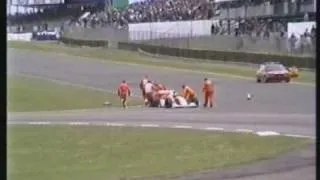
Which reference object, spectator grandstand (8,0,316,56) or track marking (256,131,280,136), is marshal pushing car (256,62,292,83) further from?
track marking (256,131,280,136)

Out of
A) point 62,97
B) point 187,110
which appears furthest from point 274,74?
point 62,97

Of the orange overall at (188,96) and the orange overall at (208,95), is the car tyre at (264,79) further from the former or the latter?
the orange overall at (188,96)

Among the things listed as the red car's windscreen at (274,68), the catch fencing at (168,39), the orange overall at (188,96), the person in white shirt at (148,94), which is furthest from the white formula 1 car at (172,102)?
the catch fencing at (168,39)

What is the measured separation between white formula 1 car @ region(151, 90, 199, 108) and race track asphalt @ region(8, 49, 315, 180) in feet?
2.31

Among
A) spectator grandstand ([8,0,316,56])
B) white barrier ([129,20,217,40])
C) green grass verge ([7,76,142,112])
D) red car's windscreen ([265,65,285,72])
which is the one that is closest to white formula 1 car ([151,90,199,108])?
green grass verge ([7,76,142,112])

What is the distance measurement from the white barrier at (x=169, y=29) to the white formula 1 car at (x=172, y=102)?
20.8ft

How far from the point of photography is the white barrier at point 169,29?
94.0ft

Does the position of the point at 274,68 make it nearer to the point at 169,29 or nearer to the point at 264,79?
the point at 264,79

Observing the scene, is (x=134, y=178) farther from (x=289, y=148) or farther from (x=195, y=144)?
(x=195, y=144)

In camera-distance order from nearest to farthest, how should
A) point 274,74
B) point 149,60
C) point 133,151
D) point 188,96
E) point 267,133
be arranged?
point 133,151, point 267,133, point 188,96, point 274,74, point 149,60

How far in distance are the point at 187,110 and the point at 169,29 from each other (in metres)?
13.6

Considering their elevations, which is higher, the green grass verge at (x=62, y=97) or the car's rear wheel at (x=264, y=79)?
the car's rear wheel at (x=264, y=79)

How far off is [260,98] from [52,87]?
9912mm

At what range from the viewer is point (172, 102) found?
20328mm
